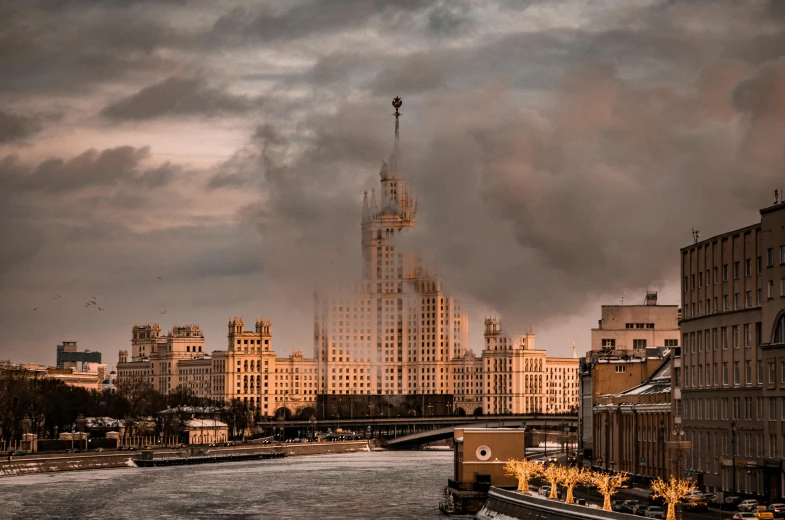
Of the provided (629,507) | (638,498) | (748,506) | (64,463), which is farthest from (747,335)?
(64,463)

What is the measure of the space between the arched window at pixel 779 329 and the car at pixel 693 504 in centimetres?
1042

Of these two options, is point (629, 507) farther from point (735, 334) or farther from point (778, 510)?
point (735, 334)

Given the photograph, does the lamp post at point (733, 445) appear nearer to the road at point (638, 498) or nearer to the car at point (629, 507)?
the road at point (638, 498)

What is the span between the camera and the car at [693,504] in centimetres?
8562

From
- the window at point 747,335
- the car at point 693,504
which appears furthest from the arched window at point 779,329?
the car at point 693,504

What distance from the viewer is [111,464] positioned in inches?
7274

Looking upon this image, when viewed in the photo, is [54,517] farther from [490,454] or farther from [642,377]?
[642,377]

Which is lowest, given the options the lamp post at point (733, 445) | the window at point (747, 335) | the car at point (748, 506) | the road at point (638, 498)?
the road at point (638, 498)

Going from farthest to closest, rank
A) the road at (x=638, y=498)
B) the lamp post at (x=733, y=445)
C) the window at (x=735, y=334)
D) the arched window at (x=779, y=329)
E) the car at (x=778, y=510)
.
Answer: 1. the window at (x=735, y=334)
2. the lamp post at (x=733, y=445)
3. the arched window at (x=779, y=329)
4. the road at (x=638, y=498)
5. the car at (x=778, y=510)

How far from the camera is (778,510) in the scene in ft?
252

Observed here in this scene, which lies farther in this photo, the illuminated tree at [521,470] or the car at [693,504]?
the illuminated tree at [521,470]

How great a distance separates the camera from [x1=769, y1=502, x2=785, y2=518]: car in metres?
76.0

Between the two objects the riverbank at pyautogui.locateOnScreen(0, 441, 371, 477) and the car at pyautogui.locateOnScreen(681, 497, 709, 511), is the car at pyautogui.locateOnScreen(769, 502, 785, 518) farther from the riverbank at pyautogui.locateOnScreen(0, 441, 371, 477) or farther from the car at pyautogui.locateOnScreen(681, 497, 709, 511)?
the riverbank at pyautogui.locateOnScreen(0, 441, 371, 477)

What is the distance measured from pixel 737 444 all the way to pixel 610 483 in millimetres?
12926
